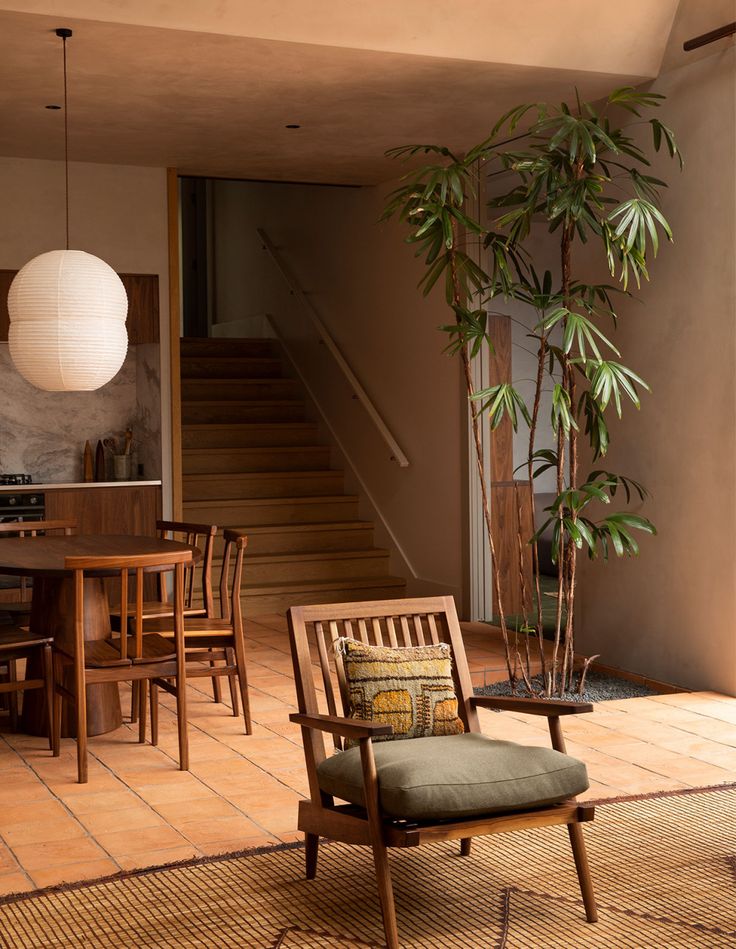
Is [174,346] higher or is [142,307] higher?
[142,307]

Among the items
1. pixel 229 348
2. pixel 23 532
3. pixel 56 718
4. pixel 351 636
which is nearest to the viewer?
pixel 351 636

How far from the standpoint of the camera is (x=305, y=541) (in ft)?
29.7

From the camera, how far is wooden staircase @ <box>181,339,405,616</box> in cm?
871

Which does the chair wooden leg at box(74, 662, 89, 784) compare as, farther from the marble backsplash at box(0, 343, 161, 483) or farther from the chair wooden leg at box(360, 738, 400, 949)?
the marble backsplash at box(0, 343, 161, 483)

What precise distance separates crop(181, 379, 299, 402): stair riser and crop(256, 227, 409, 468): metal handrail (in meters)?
0.73

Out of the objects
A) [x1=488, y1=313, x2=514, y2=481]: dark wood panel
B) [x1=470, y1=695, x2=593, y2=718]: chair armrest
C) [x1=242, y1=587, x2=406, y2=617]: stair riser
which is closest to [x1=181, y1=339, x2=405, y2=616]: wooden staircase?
[x1=242, y1=587, x2=406, y2=617]: stair riser

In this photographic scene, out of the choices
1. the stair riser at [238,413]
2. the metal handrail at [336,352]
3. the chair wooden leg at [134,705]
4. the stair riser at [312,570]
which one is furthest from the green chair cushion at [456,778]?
the stair riser at [238,413]

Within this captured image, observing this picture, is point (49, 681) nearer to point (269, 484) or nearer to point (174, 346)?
point (174, 346)

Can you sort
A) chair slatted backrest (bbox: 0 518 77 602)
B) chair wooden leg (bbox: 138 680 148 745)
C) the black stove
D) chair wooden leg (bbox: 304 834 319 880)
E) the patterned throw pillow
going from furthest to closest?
the black stove, chair slatted backrest (bbox: 0 518 77 602), chair wooden leg (bbox: 138 680 148 745), chair wooden leg (bbox: 304 834 319 880), the patterned throw pillow

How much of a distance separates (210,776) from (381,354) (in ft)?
16.2

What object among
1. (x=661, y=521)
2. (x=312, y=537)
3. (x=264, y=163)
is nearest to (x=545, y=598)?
(x=312, y=537)

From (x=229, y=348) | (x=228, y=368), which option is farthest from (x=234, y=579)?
(x=229, y=348)

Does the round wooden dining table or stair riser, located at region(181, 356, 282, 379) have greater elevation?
stair riser, located at region(181, 356, 282, 379)

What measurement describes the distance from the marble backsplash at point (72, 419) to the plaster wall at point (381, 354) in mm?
1830
